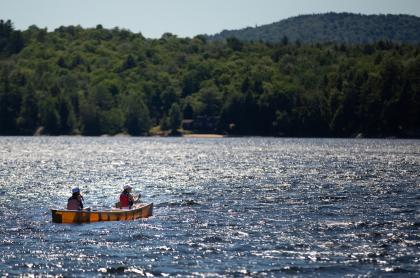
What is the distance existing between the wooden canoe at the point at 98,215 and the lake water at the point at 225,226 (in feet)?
2.30

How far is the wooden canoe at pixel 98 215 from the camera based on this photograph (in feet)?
171

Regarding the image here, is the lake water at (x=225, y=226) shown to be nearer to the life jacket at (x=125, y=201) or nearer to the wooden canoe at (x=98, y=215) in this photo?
the wooden canoe at (x=98, y=215)

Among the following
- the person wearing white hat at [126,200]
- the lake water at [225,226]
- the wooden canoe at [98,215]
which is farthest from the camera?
the person wearing white hat at [126,200]

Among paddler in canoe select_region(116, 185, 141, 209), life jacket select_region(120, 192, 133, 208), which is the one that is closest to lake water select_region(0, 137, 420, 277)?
paddler in canoe select_region(116, 185, 141, 209)

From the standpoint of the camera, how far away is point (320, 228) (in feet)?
162

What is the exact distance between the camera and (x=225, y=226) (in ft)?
166

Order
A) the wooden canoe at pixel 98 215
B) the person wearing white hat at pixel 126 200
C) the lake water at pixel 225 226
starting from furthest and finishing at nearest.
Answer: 1. the person wearing white hat at pixel 126 200
2. the wooden canoe at pixel 98 215
3. the lake water at pixel 225 226

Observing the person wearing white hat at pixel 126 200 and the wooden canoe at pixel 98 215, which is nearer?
the wooden canoe at pixel 98 215

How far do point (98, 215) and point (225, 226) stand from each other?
8.18 metres

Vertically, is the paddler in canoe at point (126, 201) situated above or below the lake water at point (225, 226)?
above

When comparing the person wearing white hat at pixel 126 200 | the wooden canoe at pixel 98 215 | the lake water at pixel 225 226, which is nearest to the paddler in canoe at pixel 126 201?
the person wearing white hat at pixel 126 200

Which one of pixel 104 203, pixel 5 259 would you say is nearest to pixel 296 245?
pixel 5 259

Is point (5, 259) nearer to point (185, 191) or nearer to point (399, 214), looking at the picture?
point (399, 214)

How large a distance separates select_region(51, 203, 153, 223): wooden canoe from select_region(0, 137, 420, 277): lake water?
2.30 feet
